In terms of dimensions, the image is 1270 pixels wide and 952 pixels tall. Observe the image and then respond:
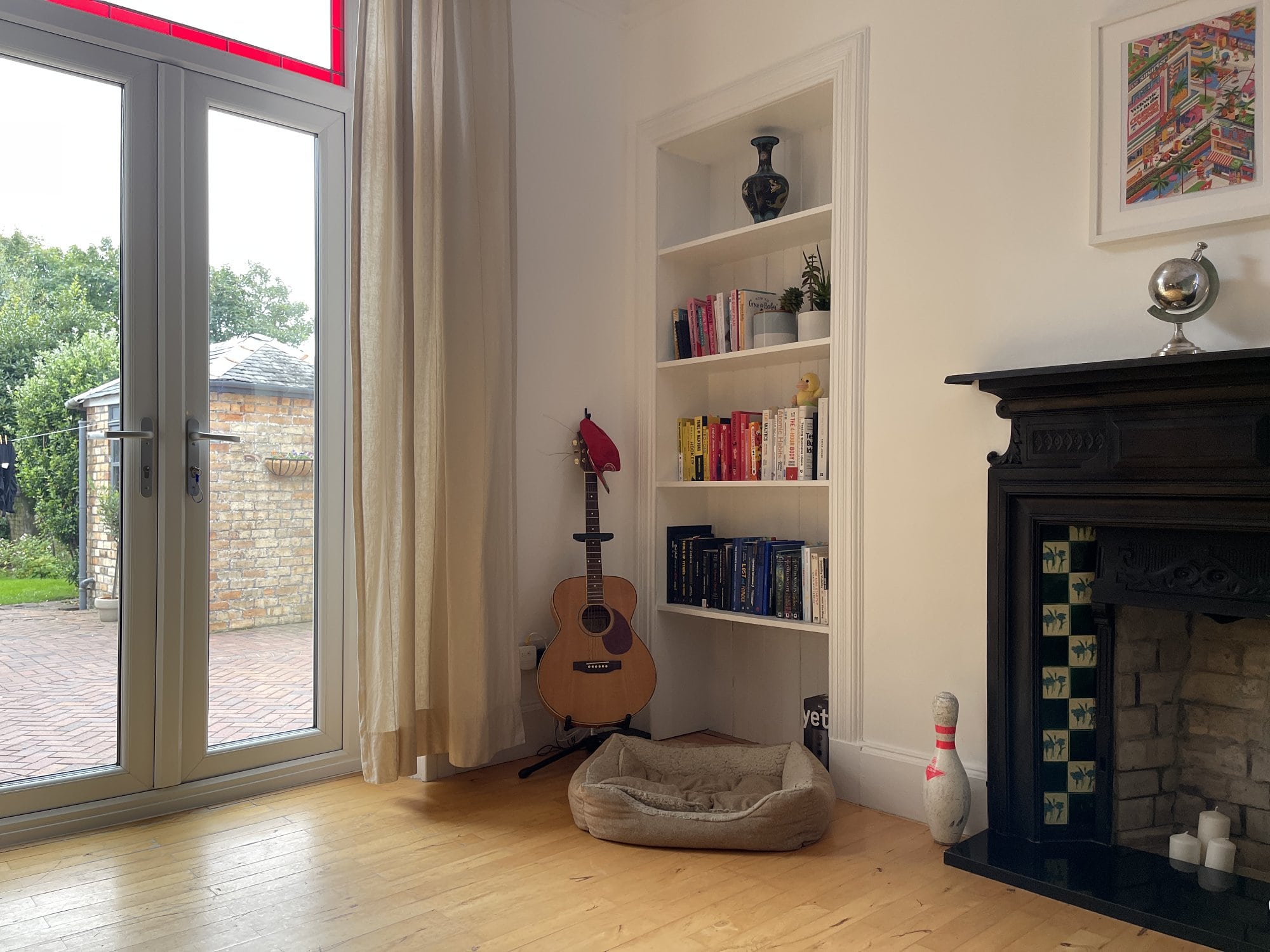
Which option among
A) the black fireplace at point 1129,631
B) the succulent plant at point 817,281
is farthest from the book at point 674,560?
the black fireplace at point 1129,631

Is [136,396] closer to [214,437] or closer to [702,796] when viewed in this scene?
[214,437]

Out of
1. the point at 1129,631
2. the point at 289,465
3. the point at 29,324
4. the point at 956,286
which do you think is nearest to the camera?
the point at 1129,631

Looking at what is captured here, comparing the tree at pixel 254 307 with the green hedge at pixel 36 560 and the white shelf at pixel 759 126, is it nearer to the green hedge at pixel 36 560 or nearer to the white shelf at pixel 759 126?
the green hedge at pixel 36 560

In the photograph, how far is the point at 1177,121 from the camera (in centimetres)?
221

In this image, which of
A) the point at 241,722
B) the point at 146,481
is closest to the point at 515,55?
the point at 146,481

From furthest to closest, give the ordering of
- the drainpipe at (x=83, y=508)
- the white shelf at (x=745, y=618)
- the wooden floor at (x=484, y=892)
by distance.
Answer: the white shelf at (x=745, y=618) → the drainpipe at (x=83, y=508) → the wooden floor at (x=484, y=892)

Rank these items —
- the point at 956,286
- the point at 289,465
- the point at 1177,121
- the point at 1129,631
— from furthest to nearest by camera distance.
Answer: the point at 289,465, the point at 956,286, the point at 1129,631, the point at 1177,121

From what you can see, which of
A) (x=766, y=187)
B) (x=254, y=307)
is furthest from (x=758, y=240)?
(x=254, y=307)

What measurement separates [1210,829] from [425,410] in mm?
2335

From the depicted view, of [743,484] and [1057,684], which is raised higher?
[743,484]

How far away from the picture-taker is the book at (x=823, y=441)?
2994mm

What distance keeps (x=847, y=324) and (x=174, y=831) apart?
7.89ft

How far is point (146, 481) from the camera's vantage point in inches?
106

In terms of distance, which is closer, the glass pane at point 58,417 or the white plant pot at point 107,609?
the glass pane at point 58,417
